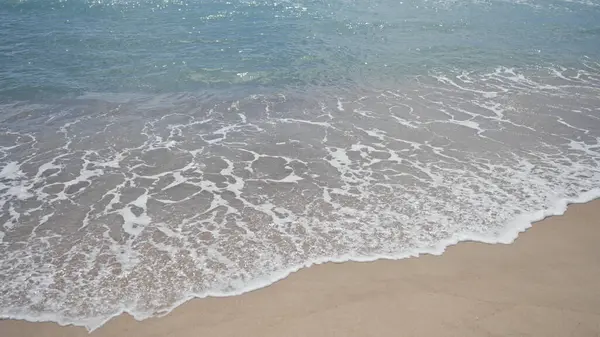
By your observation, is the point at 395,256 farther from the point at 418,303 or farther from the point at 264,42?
the point at 264,42

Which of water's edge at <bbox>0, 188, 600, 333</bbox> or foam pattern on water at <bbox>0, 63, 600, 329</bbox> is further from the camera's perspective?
foam pattern on water at <bbox>0, 63, 600, 329</bbox>

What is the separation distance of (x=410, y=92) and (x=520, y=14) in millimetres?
13939

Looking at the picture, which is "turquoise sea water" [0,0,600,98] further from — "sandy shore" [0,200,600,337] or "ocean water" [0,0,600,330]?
"sandy shore" [0,200,600,337]

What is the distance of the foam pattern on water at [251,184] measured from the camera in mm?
5898

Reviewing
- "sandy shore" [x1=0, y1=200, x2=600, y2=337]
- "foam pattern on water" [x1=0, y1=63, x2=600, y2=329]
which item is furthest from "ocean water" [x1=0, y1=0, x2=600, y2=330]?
"sandy shore" [x1=0, y1=200, x2=600, y2=337]

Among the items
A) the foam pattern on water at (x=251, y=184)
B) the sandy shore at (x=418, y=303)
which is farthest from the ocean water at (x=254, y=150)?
A: the sandy shore at (x=418, y=303)

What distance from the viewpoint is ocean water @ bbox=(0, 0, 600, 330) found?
614 centimetres

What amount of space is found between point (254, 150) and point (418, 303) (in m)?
5.08

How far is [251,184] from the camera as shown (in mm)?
8047

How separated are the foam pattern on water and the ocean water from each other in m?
0.04

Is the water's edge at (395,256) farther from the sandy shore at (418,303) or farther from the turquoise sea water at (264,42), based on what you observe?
the turquoise sea water at (264,42)

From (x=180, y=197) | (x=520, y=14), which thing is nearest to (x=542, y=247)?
(x=180, y=197)

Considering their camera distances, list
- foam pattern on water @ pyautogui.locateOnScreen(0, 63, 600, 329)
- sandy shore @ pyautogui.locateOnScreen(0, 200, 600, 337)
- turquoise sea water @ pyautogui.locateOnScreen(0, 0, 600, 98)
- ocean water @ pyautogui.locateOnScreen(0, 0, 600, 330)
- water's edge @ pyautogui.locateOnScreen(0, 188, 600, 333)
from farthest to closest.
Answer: turquoise sea water @ pyautogui.locateOnScreen(0, 0, 600, 98) → ocean water @ pyautogui.locateOnScreen(0, 0, 600, 330) → foam pattern on water @ pyautogui.locateOnScreen(0, 63, 600, 329) → water's edge @ pyautogui.locateOnScreen(0, 188, 600, 333) → sandy shore @ pyautogui.locateOnScreen(0, 200, 600, 337)

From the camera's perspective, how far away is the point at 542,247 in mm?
6418
